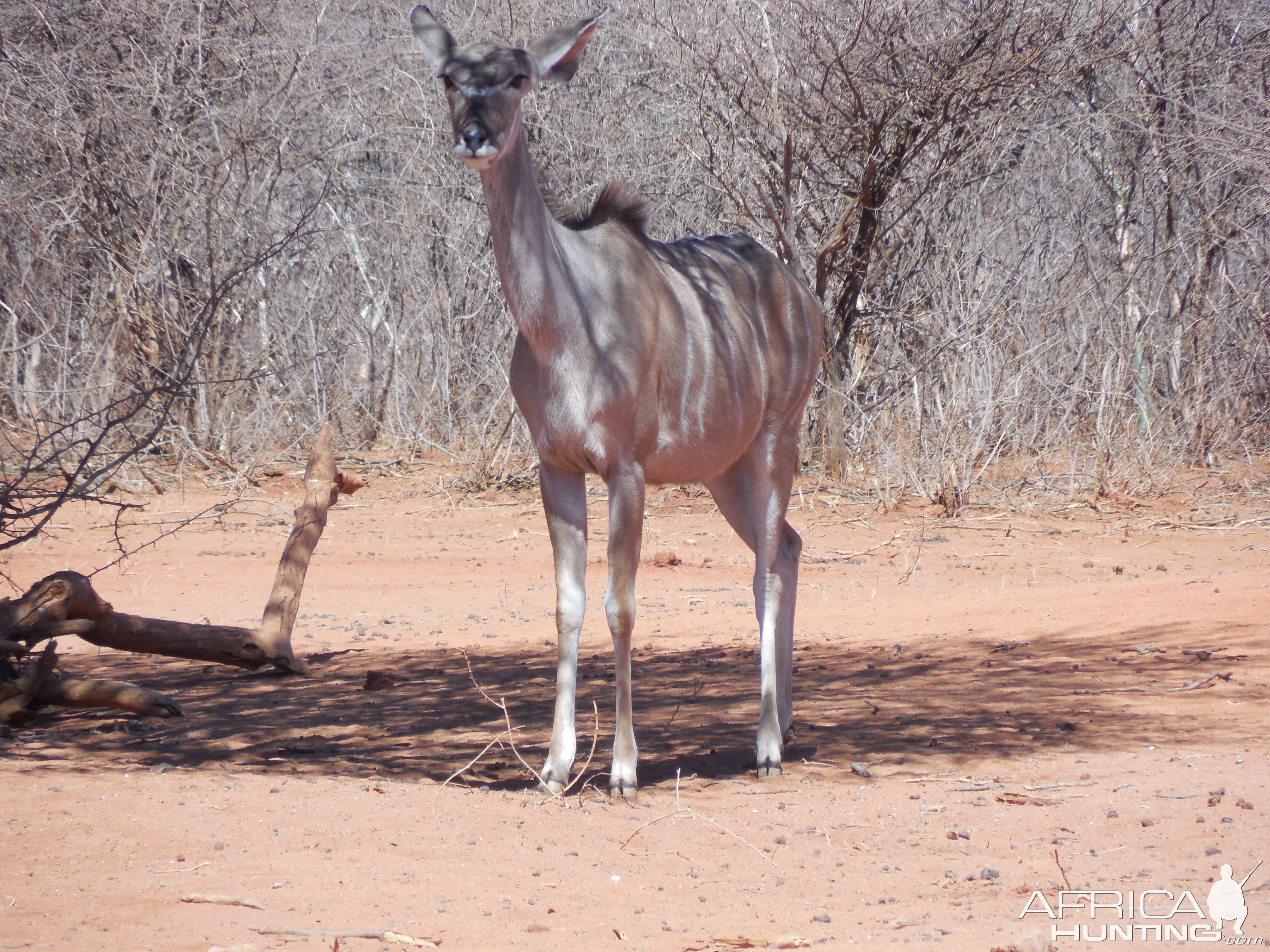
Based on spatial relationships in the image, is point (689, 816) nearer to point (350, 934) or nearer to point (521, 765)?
point (521, 765)

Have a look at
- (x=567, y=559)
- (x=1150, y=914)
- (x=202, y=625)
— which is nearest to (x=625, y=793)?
(x=567, y=559)

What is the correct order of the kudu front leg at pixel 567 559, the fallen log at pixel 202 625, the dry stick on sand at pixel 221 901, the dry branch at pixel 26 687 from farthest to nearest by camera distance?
the fallen log at pixel 202 625 → the dry branch at pixel 26 687 → the kudu front leg at pixel 567 559 → the dry stick on sand at pixel 221 901

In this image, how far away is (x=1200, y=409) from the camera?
13867 mm

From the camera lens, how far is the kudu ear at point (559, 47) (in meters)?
4.64

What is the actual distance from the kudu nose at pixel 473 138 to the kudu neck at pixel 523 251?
0.34m

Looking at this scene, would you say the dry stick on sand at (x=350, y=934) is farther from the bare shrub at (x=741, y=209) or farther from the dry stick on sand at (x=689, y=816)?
the bare shrub at (x=741, y=209)

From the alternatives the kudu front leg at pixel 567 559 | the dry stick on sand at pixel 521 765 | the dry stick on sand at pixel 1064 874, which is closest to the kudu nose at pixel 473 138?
the kudu front leg at pixel 567 559

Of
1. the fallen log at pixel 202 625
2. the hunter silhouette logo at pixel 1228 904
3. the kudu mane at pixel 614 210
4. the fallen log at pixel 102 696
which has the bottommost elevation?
the hunter silhouette logo at pixel 1228 904

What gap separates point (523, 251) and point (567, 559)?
119cm

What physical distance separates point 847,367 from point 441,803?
993cm

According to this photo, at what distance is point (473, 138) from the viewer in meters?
4.22

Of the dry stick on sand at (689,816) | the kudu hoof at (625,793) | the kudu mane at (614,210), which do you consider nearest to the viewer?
the dry stick on sand at (689,816)

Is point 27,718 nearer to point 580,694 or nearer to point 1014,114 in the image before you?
point 580,694

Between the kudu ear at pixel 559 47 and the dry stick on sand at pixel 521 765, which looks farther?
the kudu ear at pixel 559 47
